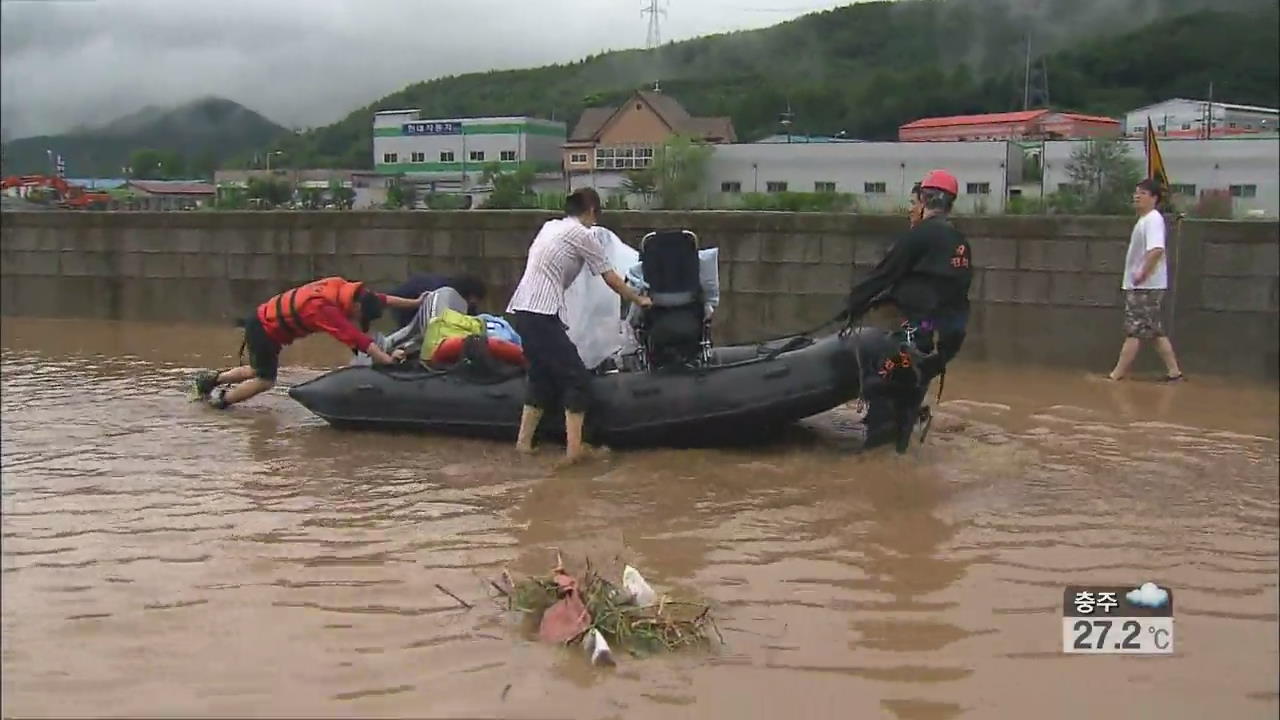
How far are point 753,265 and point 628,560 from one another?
22.3 feet

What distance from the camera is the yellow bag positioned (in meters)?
6.98

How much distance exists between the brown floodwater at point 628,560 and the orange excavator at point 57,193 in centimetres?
97

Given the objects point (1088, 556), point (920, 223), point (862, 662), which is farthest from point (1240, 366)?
point (862, 662)

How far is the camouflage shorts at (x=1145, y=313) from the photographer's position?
338 inches

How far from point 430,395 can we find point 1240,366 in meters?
6.51

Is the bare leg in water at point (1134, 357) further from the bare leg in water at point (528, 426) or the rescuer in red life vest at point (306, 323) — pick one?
the rescuer in red life vest at point (306, 323)

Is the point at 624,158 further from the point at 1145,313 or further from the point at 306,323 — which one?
the point at 1145,313

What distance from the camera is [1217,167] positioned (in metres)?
7.02

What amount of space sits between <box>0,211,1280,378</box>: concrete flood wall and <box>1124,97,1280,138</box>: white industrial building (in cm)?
259

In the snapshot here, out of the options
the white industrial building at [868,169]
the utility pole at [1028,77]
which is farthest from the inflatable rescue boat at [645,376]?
the white industrial building at [868,169]

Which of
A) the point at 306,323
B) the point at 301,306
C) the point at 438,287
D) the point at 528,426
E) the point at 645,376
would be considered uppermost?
the point at 438,287

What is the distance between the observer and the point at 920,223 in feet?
19.2

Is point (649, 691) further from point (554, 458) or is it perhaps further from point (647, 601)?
point (554, 458)
